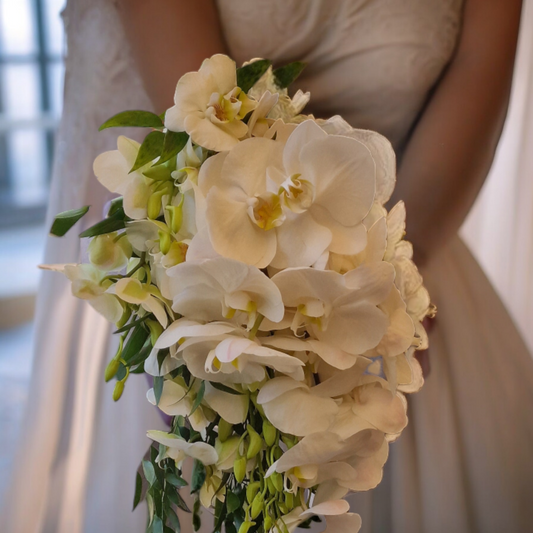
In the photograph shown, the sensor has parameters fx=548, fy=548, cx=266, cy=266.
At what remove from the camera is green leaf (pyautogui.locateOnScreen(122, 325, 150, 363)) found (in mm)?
398

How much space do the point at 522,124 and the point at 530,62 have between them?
0.07 m

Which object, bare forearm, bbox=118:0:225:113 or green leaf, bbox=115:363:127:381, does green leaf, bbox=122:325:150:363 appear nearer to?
green leaf, bbox=115:363:127:381

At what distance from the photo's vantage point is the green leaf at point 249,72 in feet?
1.37

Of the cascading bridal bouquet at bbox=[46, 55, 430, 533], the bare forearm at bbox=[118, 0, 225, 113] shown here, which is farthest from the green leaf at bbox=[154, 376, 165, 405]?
→ the bare forearm at bbox=[118, 0, 225, 113]

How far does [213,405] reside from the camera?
0.38 metres

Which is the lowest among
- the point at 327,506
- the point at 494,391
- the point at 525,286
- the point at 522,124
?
the point at 327,506

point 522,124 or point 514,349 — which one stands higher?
point 522,124

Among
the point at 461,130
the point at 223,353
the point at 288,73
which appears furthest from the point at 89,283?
the point at 461,130

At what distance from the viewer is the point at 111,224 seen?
38 centimetres

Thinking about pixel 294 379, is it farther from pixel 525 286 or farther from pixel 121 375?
pixel 525 286

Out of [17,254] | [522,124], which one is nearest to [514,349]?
[522,124]

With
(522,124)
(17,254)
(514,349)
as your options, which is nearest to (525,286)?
(514,349)

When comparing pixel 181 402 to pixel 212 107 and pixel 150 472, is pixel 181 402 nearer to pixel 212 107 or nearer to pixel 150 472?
pixel 150 472

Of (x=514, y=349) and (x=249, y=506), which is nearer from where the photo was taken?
(x=249, y=506)
